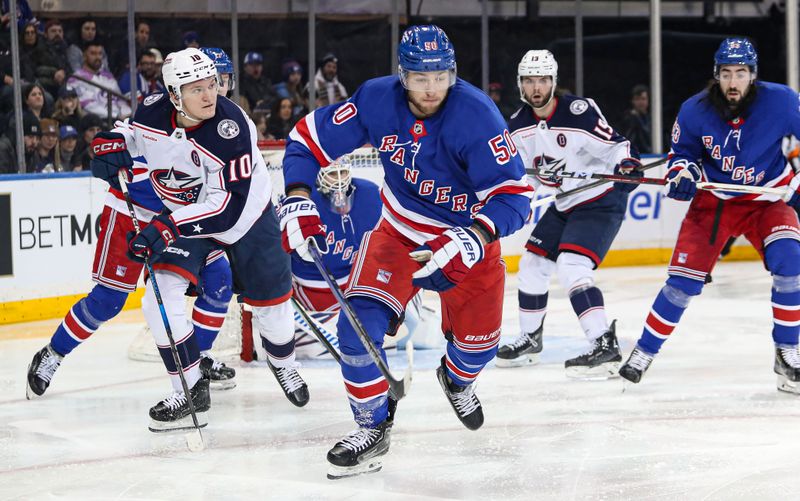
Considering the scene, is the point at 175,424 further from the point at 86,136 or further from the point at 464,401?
the point at 86,136

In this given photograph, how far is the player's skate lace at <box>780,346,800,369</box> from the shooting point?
4035mm

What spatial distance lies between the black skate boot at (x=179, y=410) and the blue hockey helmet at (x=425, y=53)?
1.26 m

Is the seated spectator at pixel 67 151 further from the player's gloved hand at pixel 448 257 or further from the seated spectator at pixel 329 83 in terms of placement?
the player's gloved hand at pixel 448 257

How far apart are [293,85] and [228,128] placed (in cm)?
401

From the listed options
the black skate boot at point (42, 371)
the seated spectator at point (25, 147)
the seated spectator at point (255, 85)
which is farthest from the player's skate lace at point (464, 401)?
the seated spectator at point (255, 85)

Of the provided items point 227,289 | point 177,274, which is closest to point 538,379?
point 227,289

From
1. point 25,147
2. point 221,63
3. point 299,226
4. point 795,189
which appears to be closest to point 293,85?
point 25,147

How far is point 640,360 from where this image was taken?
4.14 meters

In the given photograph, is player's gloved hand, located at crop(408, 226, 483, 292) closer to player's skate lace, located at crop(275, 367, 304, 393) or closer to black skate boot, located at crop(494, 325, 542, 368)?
player's skate lace, located at crop(275, 367, 304, 393)

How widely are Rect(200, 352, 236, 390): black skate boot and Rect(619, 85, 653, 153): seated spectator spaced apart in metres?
4.65

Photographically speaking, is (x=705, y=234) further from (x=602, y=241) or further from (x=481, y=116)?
(x=481, y=116)

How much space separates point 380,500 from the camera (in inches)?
114

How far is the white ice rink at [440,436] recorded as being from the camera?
301cm

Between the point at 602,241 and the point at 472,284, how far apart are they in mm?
1482
